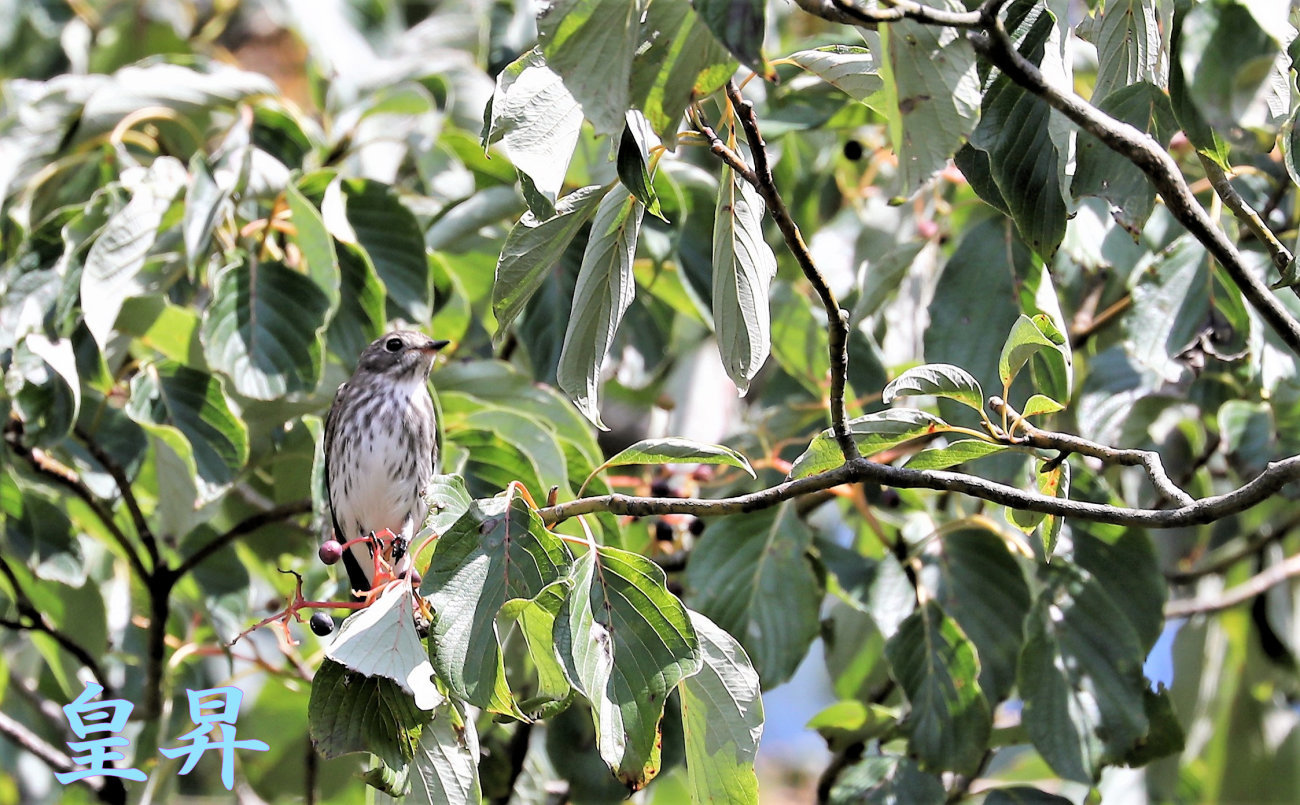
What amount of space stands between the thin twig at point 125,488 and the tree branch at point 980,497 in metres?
1.80

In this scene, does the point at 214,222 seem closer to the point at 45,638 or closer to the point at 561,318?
the point at 561,318

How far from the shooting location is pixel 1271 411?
143 inches

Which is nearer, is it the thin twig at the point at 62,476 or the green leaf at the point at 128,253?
the green leaf at the point at 128,253

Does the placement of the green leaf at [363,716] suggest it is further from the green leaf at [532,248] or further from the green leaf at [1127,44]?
the green leaf at [1127,44]

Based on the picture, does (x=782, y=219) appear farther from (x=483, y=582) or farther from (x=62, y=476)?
(x=62, y=476)

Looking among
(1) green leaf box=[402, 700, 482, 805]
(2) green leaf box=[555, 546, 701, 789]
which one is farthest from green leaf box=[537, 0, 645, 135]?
(1) green leaf box=[402, 700, 482, 805]

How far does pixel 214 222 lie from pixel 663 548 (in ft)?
5.49

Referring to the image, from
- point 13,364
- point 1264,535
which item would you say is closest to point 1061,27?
point 13,364

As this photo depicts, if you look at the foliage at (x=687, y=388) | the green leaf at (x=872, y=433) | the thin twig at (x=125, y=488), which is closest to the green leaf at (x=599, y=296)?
the foliage at (x=687, y=388)

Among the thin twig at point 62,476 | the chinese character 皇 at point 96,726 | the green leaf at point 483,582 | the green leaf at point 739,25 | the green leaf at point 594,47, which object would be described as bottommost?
the chinese character 皇 at point 96,726

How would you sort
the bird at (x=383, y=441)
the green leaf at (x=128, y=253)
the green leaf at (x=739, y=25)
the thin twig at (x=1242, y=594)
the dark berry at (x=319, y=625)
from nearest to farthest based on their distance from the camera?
the green leaf at (x=739, y=25)
the dark berry at (x=319, y=625)
the green leaf at (x=128, y=253)
the bird at (x=383, y=441)
the thin twig at (x=1242, y=594)

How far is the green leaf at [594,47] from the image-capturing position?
5.72ft

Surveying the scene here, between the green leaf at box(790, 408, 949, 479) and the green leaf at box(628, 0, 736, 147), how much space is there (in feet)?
2.17

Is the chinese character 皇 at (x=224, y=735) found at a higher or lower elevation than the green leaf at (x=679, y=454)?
lower
